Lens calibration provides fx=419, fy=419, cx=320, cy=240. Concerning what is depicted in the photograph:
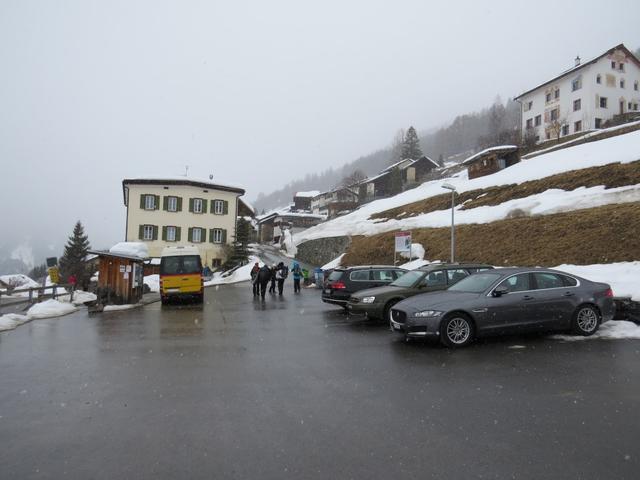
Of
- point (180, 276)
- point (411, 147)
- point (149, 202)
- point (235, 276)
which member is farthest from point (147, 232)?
point (411, 147)

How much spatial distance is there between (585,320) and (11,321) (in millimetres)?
15235

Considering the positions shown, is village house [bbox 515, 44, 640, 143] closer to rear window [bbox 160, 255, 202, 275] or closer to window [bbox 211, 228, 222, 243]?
window [bbox 211, 228, 222, 243]

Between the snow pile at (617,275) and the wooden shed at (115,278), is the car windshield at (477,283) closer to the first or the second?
the snow pile at (617,275)

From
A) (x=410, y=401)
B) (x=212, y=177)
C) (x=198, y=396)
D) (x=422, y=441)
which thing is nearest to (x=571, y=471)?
(x=422, y=441)

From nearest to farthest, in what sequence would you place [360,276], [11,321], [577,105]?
1. [11,321]
2. [360,276]
3. [577,105]

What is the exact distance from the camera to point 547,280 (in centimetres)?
907

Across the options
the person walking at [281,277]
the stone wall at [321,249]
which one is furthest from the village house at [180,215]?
the person walking at [281,277]

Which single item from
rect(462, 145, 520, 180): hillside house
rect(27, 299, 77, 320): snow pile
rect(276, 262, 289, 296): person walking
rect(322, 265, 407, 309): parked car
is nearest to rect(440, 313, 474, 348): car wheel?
rect(322, 265, 407, 309): parked car

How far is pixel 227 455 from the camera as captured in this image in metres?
3.92

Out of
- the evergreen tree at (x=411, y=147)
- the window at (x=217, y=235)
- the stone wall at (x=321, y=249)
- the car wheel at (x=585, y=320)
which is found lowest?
the car wheel at (x=585, y=320)

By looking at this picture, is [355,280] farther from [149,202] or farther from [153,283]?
[149,202]

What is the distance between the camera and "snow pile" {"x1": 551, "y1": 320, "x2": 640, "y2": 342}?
350 inches

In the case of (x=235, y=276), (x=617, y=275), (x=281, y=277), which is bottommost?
(x=235, y=276)

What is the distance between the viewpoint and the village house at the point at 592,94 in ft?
169
